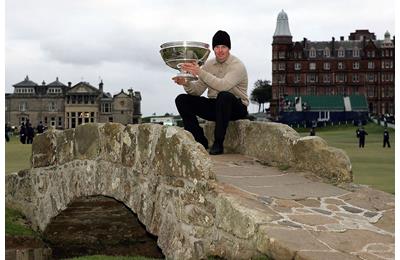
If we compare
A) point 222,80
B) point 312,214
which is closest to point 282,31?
point 222,80

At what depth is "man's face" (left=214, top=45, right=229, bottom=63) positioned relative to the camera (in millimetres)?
8969

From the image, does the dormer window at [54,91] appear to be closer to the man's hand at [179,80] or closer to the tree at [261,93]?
the tree at [261,93]

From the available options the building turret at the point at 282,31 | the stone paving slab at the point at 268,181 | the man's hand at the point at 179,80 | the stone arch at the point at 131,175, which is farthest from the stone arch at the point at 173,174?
the building turret at the point at 282,31

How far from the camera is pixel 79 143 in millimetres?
9898

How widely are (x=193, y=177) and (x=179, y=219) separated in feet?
1.89

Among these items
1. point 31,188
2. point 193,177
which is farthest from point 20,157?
point 193,177

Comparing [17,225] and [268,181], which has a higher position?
[268,181]

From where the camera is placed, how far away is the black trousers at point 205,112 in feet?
29.0

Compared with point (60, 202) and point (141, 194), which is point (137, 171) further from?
point (60, 202)

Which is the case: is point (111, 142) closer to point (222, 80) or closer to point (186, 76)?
point (186, 76)

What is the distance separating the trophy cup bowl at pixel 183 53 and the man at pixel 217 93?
0.10 m

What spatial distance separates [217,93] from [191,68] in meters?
1.03

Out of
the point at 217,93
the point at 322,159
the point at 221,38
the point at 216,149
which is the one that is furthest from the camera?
the point at 217,93

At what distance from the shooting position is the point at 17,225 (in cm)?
1223
